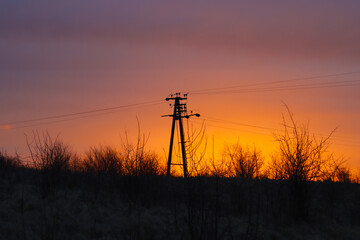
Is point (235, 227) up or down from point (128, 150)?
down

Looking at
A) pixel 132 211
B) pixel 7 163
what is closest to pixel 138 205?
pixel 132 211

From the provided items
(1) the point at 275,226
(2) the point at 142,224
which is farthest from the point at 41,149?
(1) the point at 275,226

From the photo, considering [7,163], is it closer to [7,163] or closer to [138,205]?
[7,163]

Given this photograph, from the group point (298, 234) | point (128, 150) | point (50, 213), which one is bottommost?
point (298, 234)

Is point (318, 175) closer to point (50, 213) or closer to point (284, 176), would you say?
point (284, 176)

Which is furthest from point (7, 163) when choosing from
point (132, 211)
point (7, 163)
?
point (132, 211)

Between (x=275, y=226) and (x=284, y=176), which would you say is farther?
(x=284, y=176)

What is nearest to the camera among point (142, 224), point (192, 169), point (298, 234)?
point (192, 169)

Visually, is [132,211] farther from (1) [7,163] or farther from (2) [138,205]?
(1) [7,163]

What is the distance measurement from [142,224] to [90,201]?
3245 mm

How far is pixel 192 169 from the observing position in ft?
31.1

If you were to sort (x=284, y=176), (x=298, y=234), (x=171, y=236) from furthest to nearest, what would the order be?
(x=284, y=176), (x=298, y=234), (x=171, y=236)

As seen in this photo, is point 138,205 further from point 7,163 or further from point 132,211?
point 7,163

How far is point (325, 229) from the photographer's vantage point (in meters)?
15.6
